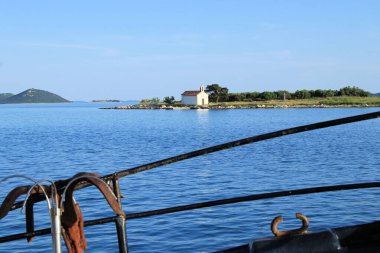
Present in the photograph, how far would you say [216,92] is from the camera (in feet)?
614

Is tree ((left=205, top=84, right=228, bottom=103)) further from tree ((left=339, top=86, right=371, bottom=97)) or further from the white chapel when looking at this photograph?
tree ((left=339, top=86, right=371, bottom=97))

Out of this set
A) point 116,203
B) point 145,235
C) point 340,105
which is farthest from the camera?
point 340,105

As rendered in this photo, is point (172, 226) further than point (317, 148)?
No

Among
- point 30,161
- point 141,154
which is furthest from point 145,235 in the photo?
point 141,154

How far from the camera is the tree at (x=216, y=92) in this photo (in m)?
185

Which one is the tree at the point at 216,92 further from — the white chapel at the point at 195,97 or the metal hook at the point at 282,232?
the metal hook at the point at 282,232

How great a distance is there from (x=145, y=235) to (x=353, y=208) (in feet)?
24.3

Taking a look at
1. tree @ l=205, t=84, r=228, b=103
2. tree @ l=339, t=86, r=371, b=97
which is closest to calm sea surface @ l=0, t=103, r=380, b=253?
tree @ l=205, t=84, r=228, b=103

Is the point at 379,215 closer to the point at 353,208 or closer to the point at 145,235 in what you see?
the point at 353,208

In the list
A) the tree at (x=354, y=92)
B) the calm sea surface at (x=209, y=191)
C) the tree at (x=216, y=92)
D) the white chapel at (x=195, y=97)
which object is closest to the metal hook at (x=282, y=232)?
the calm sea surface at (x=209, y=191)

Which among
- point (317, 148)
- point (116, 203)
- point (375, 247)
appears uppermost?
point (116, 203)

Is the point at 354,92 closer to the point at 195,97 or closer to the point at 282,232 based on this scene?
the point at 195,97

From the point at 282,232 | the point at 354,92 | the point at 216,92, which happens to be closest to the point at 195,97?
the point at 216,92

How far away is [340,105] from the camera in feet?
567
